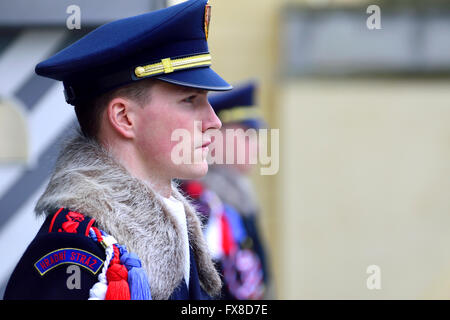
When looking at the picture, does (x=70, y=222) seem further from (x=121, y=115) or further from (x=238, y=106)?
(x=238, y=106)

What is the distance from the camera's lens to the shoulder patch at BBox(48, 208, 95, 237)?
187cm

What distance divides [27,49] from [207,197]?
1.49m

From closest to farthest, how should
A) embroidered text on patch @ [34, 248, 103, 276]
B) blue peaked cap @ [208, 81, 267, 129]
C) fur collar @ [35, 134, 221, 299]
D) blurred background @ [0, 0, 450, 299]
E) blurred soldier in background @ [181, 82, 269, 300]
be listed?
embroidered text on patch @ [34, 248, 103, 276] < fur collar @ [35, 134, 221, 299] < blurred soldier in background @ [181, 82, 269, 300] < blue peaked cap @ [208, 81, 267, 129] < blurred background @ [0, 0, 450, 299]

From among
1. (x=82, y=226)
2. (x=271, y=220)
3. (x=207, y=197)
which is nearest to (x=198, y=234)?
(x=82, y=226)

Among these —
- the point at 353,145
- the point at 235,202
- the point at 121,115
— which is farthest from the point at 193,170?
the point at 353,145

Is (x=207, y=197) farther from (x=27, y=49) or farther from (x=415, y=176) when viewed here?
(x=415, y=176)

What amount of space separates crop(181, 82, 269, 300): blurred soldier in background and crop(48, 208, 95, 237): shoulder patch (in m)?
2.00

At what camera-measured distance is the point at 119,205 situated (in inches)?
77.9

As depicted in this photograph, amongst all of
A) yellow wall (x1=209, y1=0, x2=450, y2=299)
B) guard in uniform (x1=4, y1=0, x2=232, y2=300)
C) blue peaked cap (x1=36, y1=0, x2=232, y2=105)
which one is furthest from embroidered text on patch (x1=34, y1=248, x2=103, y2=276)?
yellow wall (x1=209, y1=0, x2=450, y2=299)

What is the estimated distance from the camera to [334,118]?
6121mm

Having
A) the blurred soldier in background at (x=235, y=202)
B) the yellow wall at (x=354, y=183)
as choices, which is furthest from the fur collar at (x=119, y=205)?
the yellow wall at (x=354, y=183)

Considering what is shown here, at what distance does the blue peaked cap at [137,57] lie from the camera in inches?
75.9

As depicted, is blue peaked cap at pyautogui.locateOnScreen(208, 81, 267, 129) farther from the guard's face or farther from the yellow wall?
the guard's face

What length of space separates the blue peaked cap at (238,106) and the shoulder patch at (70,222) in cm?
264
